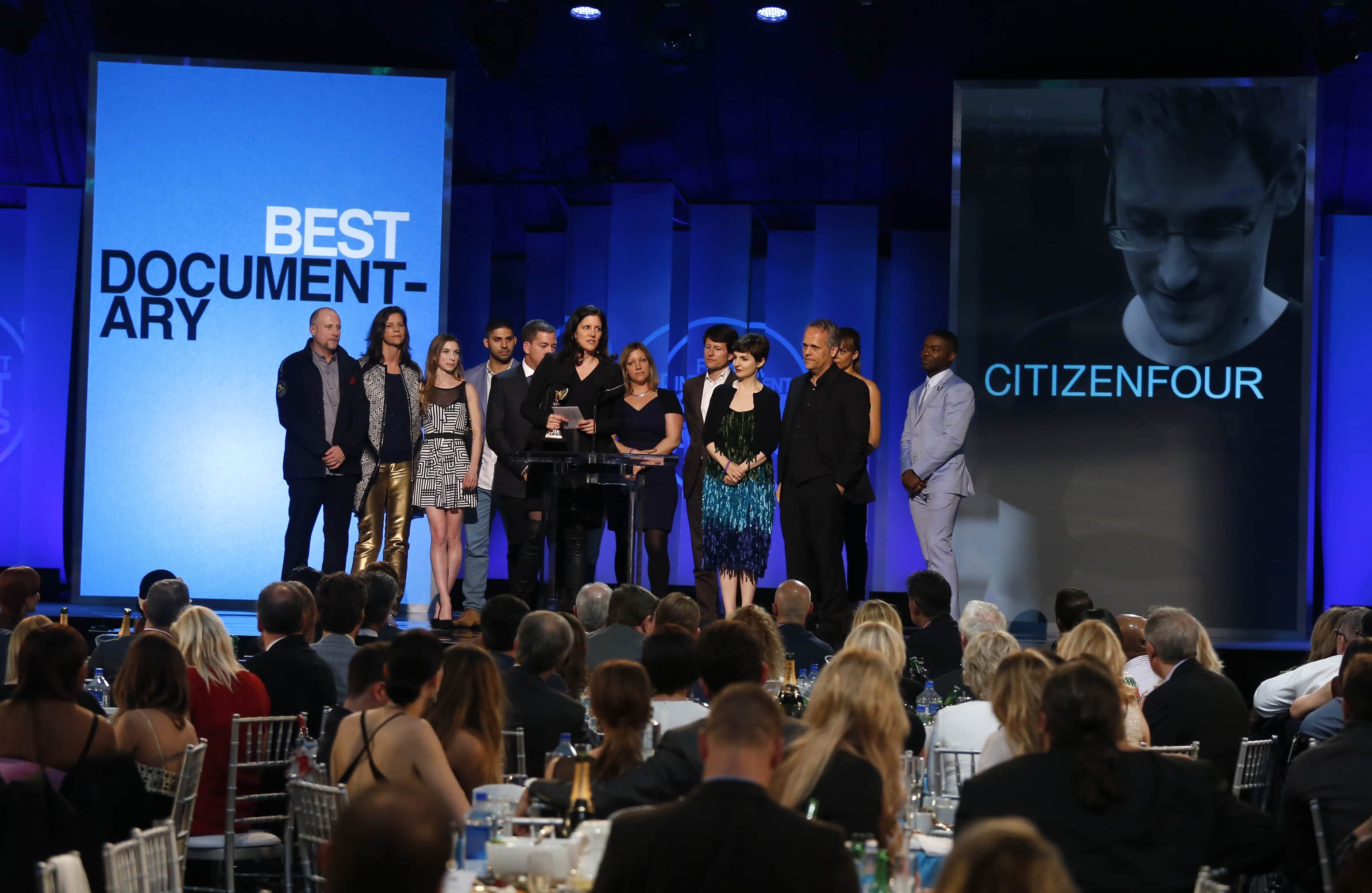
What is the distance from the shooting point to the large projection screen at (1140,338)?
29.9ft

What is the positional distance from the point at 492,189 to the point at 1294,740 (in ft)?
27.1

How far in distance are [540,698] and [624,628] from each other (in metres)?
1.19

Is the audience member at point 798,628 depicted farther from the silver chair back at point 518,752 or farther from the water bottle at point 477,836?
the water bottle at point 477,836

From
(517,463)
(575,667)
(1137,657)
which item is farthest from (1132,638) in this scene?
(517,463)

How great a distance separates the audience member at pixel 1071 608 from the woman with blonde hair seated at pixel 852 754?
3649mm

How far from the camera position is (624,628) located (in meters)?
5.55

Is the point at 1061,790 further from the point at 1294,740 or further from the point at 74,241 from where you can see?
the point at 74,241

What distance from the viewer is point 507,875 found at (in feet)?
9.56

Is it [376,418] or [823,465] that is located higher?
[376,418]

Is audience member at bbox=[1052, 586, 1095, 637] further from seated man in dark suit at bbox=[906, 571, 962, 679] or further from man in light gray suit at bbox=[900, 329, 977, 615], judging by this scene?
man in light gray suit at bbox=[900, 329, 977, 615]

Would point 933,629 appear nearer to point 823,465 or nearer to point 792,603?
point 792,603

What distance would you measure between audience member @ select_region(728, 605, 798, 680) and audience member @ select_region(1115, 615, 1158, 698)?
1.20 meters

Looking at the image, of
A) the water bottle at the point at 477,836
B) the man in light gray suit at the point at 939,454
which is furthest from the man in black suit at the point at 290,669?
the man in light gray suit at the point at 939,454

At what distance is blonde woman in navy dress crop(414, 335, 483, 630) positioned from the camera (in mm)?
8078
